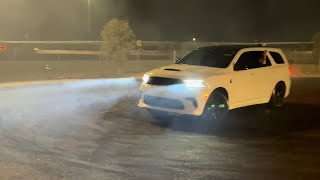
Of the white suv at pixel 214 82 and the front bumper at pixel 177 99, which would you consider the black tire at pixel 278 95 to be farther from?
the front bumper at pixel 177 99

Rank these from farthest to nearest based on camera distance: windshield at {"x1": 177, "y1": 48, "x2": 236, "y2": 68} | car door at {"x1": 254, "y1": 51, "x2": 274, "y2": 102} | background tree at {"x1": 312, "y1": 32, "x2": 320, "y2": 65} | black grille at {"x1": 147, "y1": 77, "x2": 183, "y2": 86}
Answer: background tree at {"x1": 312, "y1": 32, "x2": 320, "y2": 65}, car door at {"x1": 254, "y1": 51, "x2": 274, "y2": 102}, windshield at {"x1": 177, "y1": 48, "x2": 236, "y2": 68}, black grille at {"x1": 147, "y1": 77, "x2": 183, "y2": 86}

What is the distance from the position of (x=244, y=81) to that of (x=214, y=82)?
129 centimetres

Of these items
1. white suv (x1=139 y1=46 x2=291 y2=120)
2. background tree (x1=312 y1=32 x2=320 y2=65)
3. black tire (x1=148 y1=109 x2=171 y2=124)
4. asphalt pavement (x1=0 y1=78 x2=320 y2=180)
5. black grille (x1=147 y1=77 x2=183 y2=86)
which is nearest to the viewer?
asphalt pavement (x1=0 y1=78 x2=320 y2=180)

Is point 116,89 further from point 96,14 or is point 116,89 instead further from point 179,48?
point 96,14

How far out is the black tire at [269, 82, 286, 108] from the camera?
530 inches

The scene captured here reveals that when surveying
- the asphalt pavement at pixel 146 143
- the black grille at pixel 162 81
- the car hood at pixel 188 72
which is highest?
the car hood at pixel 188 72

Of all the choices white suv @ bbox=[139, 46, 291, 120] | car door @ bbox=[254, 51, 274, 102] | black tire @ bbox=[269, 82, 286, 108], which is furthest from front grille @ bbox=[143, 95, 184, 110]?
black tire @ bbox=[269, 82, 286, 108]

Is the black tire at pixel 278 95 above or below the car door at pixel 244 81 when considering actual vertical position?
below

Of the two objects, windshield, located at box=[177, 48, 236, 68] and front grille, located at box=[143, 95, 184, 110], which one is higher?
windshield, located at box=[177, 48, 236, 68]

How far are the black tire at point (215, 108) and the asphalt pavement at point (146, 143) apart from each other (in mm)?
247

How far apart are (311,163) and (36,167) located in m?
4.01

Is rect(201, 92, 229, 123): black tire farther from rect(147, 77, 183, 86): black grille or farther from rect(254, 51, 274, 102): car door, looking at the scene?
rect(254, 51, 274, 102): car door

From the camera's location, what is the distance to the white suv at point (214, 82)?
10750mm

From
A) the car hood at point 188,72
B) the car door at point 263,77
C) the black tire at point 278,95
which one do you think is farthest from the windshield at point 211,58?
the black tire at point 278,95
